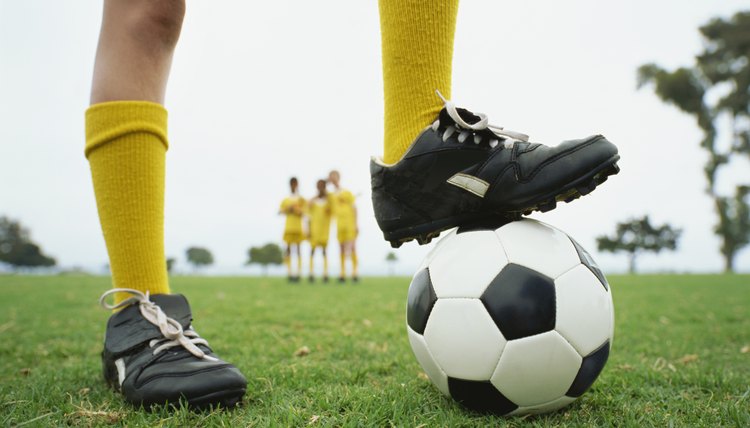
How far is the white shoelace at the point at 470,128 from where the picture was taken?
4.73 feet

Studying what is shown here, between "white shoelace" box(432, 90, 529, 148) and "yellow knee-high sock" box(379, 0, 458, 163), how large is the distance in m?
0.06

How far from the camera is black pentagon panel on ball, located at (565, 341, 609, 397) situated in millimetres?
1364

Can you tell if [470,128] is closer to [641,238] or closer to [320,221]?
[320,221]

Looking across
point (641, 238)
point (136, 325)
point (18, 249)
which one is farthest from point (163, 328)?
point (18, 249)

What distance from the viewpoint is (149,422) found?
4.25ft

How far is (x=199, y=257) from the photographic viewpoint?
5281 centimetres

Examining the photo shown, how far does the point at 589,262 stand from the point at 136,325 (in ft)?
4.90

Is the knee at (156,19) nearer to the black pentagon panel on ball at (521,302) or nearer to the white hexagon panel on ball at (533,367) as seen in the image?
the black pentagon panel on ball at (521,302)

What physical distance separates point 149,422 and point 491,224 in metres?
1.16

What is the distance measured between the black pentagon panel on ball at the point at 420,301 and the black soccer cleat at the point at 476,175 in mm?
146

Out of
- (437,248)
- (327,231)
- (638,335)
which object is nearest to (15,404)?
(437,248)

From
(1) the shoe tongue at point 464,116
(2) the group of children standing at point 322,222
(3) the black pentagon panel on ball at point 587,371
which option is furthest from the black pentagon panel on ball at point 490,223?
(2) the group of children standing at point 322,222

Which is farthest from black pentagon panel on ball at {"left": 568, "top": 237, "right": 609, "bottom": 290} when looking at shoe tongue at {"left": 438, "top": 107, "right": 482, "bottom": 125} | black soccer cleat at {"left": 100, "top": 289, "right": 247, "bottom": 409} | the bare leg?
the bare leg

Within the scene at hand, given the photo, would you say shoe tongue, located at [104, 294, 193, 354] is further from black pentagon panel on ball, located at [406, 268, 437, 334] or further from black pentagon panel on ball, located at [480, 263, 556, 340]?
black pentagon panel on ball, located at [480, 263, 556, 340]
